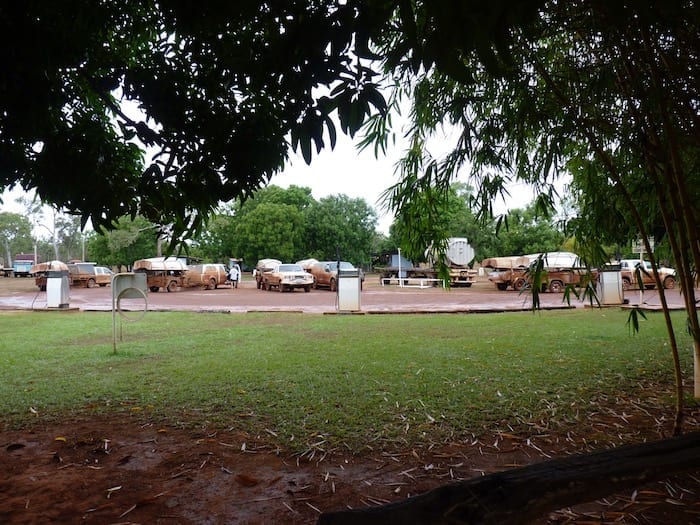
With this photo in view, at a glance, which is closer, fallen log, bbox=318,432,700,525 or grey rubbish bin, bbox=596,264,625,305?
fallen log, bbox=318,432,700,525

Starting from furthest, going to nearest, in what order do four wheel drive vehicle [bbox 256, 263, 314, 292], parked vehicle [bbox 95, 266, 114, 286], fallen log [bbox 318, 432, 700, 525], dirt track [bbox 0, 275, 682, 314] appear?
parked vehicle [bbox 95, 266, 114, 286] < four wheel drive vehicle [bbox 256, 263, 314, 292] < dirt track [bbox 0, 275, 682, 314] < fallen log [bbox 318, 432, 700, 525]

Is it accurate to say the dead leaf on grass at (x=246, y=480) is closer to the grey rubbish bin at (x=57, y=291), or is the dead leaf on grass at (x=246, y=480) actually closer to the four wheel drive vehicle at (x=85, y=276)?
the grey rubbish bin at (x=57, y=291)

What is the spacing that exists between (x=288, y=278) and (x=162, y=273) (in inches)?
271

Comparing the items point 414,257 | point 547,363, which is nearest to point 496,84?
point 414,257

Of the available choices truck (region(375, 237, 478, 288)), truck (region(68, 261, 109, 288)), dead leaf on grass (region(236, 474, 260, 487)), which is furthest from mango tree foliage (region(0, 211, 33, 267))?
dead leaf on grass (region(236, 474, 260, 487))

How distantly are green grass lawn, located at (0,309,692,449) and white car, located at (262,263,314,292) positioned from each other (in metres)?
14.2

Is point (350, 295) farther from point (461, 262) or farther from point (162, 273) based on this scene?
point (461, 262)

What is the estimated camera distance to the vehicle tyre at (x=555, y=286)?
21.3 meters

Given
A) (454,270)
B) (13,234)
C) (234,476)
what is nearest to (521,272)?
(454,270)

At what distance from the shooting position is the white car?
80.7 ft

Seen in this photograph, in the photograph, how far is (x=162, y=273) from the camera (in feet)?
84.0

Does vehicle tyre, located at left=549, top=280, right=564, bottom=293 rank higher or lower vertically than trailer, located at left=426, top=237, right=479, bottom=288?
lower

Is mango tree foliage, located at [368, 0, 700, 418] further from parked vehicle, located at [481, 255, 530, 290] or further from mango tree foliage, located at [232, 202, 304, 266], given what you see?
mango tree foliage, located at [232, 202, 304, 266]

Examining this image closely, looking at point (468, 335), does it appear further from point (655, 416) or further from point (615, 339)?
point (655, 416)
